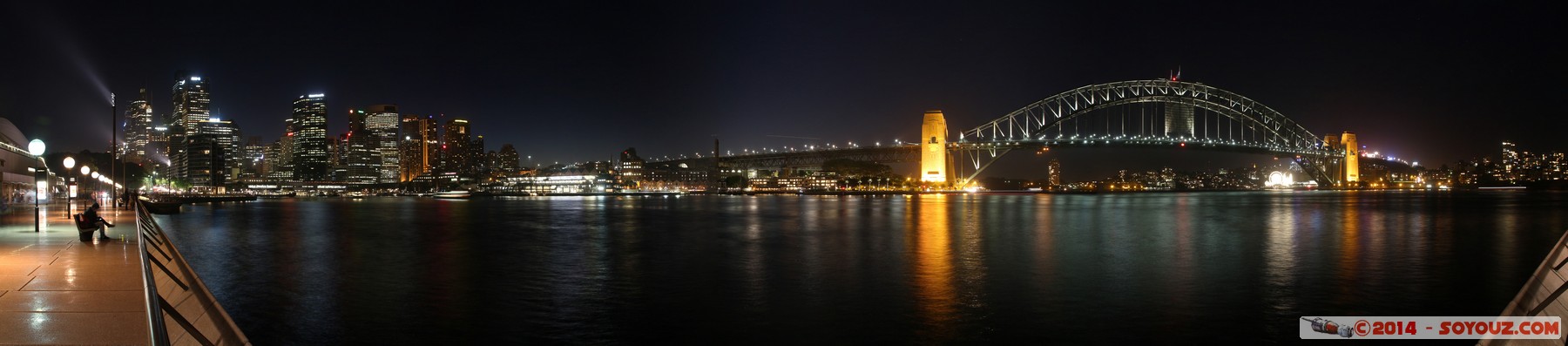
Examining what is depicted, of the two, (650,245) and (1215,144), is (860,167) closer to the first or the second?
(1215,144)

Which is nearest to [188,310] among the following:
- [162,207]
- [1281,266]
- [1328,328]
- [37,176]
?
[1328,328]

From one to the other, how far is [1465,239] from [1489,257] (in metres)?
6.97

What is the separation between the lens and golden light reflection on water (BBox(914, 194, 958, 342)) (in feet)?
36.8

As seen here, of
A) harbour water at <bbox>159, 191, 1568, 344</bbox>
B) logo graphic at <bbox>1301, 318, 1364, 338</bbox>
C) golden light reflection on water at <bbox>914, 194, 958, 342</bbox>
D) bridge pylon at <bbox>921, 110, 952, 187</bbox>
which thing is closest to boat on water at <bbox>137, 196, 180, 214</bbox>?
harbour water at <bbox>159, 191, 1568, 344</bbox>

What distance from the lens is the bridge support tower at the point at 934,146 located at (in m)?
96.3

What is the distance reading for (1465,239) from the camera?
26922 millimetres

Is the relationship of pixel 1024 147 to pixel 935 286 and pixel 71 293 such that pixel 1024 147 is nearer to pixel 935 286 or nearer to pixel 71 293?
pixel 935 286

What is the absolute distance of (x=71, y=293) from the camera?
295 inches

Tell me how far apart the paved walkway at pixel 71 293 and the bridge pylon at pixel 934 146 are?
8714 centimetres

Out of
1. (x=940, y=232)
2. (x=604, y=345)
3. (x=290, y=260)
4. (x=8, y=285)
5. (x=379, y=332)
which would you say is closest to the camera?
(x=8, y=285)

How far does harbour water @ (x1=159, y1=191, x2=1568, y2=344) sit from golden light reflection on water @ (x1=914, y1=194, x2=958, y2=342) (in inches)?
2.6

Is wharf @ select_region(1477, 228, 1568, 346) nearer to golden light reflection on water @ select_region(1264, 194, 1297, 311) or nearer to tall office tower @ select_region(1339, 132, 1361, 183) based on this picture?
golden light reflection on water @ select_region(1264, 194, 1297, 311)

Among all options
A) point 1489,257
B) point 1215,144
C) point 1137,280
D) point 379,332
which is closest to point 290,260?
point 379,332

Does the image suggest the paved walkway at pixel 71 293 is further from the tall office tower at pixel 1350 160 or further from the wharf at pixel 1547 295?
the tall office tower at pixel 1350 160
